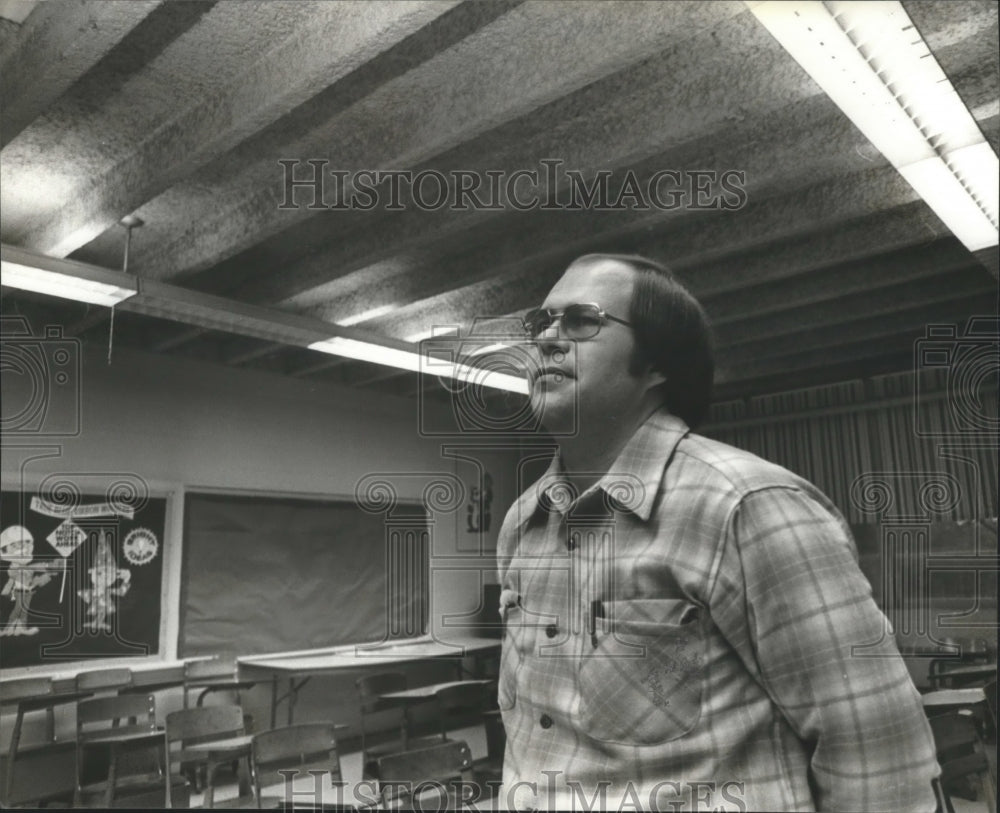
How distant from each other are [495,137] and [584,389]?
1.98 meters

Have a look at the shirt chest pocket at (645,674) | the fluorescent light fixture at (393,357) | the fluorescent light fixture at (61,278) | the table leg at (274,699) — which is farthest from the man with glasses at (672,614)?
the table leg at (274,699)

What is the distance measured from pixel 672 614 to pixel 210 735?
3365 mm

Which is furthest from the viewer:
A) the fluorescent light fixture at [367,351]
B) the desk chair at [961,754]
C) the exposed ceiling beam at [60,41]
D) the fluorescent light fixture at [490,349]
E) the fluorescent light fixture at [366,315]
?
the fluorescent light fixture at [367,351]

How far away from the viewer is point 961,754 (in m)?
2.24

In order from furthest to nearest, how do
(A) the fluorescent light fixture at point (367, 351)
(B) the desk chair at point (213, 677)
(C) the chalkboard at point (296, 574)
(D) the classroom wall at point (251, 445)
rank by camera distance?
(C) the chalkboard at point (296, 574) < (B) the desk chair at point (213, 677) < (D) the classroom wall at point (251, 445) < (A) the fluorescent light fixture at point (367, 351)

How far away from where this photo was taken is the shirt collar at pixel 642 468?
3.01ft

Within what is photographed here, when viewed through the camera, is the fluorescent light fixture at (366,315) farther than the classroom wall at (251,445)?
No

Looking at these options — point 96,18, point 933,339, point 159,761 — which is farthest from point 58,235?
point 933,339

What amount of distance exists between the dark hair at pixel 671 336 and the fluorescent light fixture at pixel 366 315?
119 inches

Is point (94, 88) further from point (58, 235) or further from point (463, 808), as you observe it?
point (463, 808)

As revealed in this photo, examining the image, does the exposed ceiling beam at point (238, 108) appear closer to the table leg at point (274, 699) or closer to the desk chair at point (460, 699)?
the desk chair at point (460, 699)

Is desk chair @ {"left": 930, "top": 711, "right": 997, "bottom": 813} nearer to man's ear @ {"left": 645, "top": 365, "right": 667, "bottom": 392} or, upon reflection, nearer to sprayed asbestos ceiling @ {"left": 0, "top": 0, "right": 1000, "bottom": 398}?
sprayed asbestos ceiling @ {"left": 0, "top": 0, "right": 1000, "bottom": 398}

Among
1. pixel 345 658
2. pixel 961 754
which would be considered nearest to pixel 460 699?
pixel 345 658

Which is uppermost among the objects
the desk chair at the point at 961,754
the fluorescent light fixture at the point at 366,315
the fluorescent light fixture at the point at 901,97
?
the fluorescent light fixture at the point at 366,315
